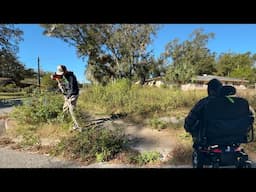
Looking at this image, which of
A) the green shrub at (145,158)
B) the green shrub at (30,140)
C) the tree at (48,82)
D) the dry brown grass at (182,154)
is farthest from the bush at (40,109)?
the dry brown grass at (182,154)

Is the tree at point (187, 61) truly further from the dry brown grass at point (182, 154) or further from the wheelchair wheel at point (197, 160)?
the wheelchair wheel at point (197, 160)

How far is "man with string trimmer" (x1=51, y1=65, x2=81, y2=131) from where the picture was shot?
4.32 meters

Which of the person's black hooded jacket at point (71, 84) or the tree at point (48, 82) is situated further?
the tree at point (48, 82)

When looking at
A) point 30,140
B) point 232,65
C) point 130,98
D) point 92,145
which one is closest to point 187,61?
point 232,65

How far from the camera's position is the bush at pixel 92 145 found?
365cm

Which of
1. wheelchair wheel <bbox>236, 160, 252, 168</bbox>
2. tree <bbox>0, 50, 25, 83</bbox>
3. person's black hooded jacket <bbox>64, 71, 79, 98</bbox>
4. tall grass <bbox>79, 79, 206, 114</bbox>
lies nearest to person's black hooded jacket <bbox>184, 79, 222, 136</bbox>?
wheelchair wheel <bbox>236, 160, 252, 168</bbox>

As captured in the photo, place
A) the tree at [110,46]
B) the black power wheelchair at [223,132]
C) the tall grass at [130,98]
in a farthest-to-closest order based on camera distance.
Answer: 1. the tall grass at [130,98]
2. the tree at [110,46]
3. the black power wheelchair at [223,132]

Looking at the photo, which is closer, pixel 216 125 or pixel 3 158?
pixel 216 125

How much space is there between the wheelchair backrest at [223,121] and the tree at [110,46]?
5.73 feet

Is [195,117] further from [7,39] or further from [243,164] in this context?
[7,39]
